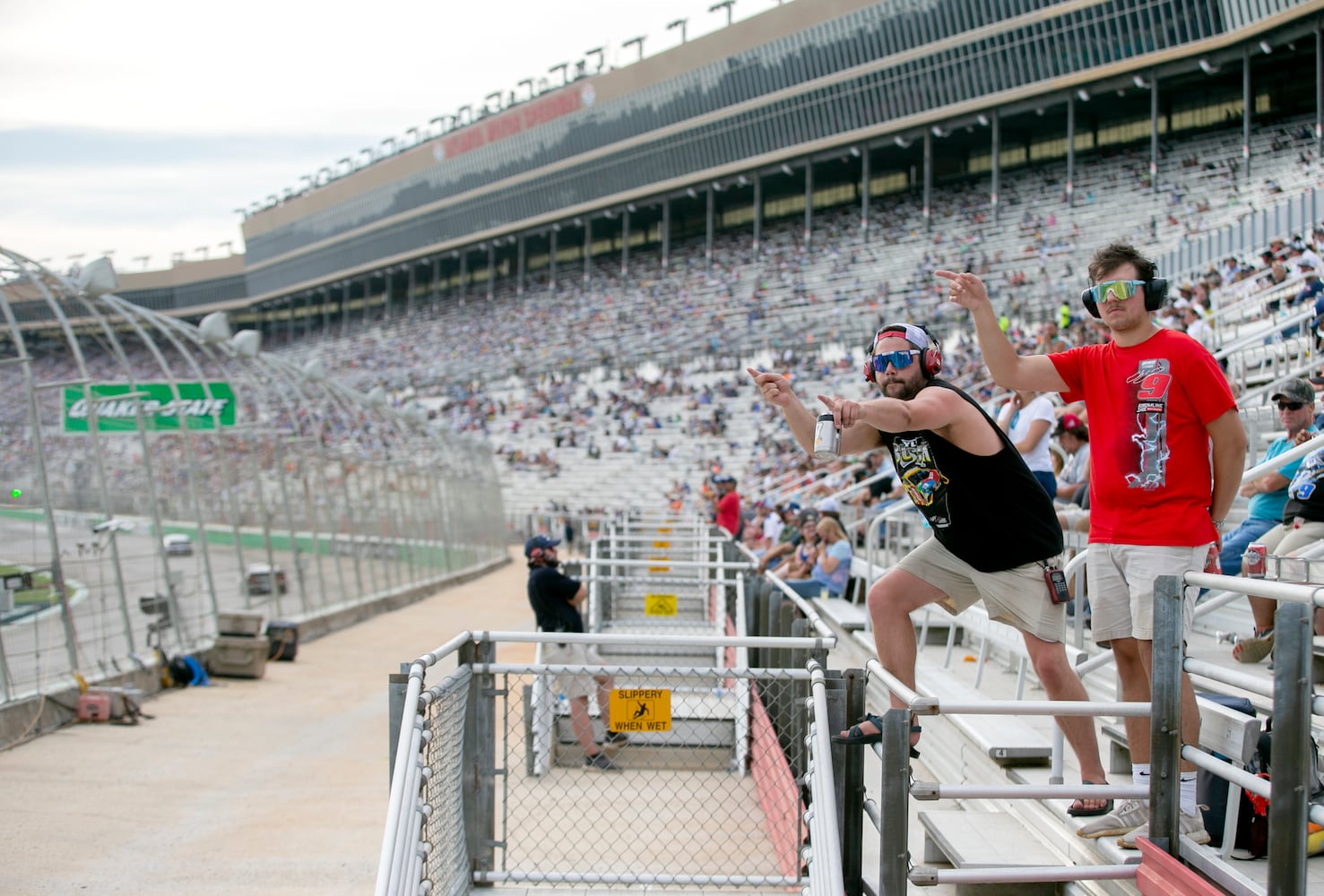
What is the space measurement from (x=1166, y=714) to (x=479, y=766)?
8.12 feet

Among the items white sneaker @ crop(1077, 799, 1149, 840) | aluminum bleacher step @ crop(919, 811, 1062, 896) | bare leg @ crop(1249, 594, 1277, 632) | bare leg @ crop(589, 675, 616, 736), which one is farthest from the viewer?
bare leg @ crop(589, 675, 616, 736)

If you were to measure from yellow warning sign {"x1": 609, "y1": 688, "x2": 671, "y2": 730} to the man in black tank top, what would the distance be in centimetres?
91

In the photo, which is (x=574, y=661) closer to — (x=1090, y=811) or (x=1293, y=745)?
(x=1090, y=811)

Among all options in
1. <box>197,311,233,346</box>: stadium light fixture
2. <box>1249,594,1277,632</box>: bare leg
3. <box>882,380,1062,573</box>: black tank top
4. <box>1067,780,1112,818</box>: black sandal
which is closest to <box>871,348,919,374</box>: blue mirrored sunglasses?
<box>882,380,1062,573</box>: black tank top

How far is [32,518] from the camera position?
9289mm

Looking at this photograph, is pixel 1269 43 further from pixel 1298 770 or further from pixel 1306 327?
pixel 1298 770

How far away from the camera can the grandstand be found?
16719mm

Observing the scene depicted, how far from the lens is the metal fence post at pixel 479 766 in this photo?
14.1ft

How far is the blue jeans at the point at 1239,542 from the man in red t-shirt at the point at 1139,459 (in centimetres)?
265

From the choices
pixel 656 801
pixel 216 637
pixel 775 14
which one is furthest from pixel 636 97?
pixel 656 801

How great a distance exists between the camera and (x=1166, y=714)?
3242 millimetres

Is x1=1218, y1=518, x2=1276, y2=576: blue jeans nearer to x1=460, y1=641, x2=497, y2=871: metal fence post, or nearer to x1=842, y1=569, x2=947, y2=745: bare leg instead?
x1=842, y1=569, x2=947, y2=745: bare leg

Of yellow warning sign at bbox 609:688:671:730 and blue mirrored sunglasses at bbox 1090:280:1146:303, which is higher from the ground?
blue mirrored sunglasses at bbox 1090:280:1146:303

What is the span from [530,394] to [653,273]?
1019cm
